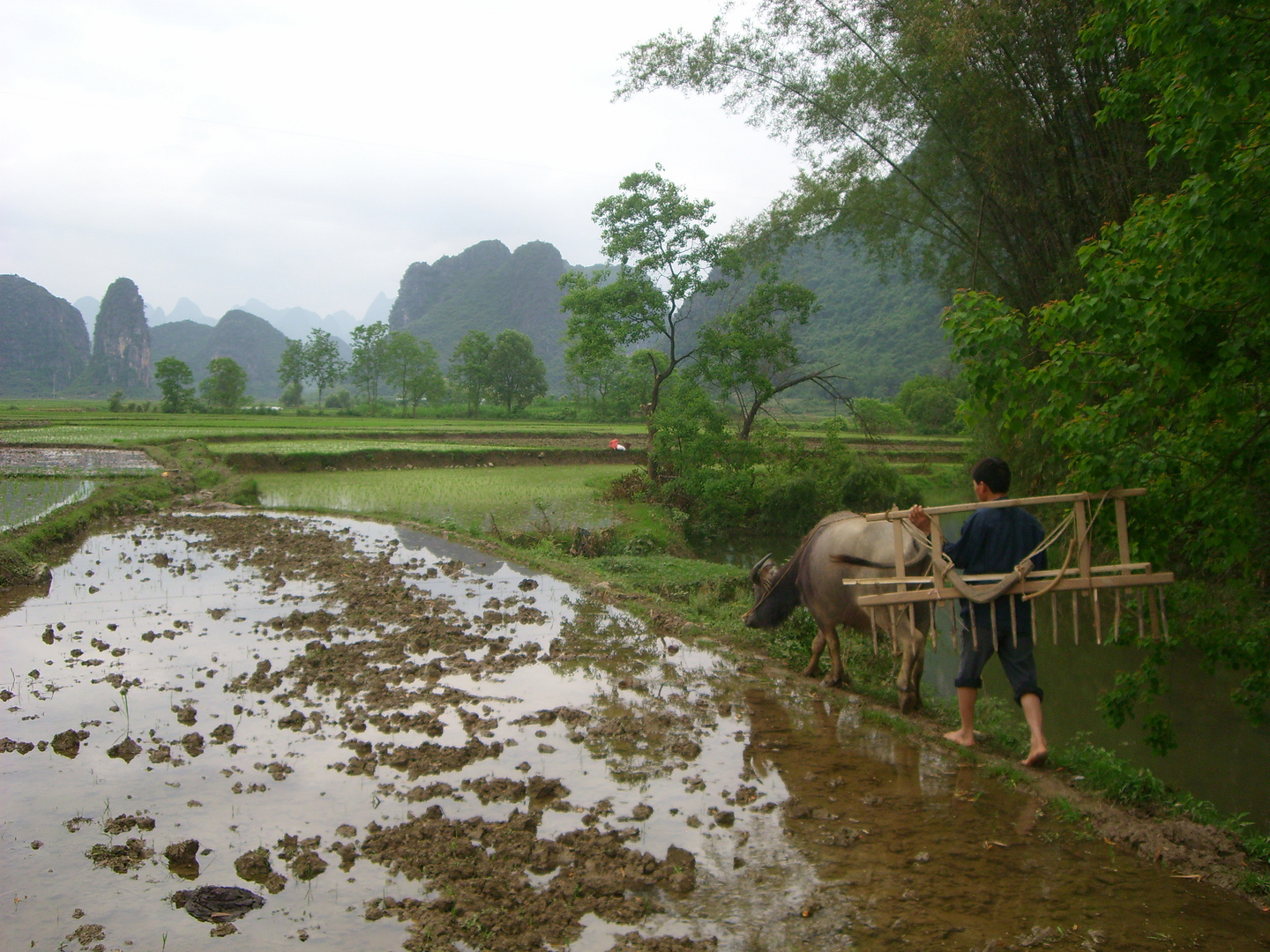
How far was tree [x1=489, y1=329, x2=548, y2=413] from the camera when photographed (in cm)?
5412

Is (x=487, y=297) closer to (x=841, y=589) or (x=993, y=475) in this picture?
(x=841, y=589)

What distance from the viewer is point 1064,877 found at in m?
3.43

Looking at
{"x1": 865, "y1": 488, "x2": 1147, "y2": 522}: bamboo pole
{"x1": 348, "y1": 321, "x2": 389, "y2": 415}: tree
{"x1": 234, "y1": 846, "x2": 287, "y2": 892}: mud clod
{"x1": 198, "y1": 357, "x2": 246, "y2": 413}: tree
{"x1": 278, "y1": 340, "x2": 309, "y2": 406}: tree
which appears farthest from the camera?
{"x1": 278, "y1": 340, "x2": 309, "y2": 406}: tree

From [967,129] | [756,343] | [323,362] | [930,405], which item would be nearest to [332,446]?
[756,343]

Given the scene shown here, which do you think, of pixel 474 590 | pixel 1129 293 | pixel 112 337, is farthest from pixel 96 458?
pixel 112 337

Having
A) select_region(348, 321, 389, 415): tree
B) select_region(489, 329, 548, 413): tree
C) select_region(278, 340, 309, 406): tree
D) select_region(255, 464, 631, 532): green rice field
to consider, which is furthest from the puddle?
select_region(278, 340, 309, 406): tree

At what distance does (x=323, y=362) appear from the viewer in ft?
218

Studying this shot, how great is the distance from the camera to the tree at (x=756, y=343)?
17703 millimetres

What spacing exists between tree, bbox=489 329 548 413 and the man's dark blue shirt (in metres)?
50.1

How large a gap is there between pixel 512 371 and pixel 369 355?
43.0 feet

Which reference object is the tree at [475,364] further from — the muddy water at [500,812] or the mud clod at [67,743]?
the mud clod at [67,743]

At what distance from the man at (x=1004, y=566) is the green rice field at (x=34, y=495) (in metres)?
12.1

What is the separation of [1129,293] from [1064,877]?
8.95ft

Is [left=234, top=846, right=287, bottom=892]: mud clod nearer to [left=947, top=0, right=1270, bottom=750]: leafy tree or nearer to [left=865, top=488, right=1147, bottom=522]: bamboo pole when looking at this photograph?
[left=865, top=488, right=1147, bottom=522]: bamboo pole
